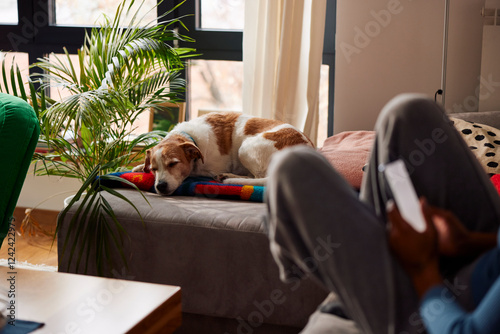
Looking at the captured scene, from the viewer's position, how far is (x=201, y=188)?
7.21 ft

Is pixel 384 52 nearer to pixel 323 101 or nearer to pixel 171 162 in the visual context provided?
pixel 323 101

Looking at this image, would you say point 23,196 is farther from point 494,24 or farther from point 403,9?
point 494,24

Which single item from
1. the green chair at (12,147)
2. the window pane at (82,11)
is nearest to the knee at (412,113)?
the green chair at (12,147)

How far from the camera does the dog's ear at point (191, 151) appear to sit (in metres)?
2.29

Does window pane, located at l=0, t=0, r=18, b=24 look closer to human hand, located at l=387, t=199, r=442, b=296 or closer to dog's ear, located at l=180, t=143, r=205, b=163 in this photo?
dog's ear, located at l=180, t=143, r=205, b=163

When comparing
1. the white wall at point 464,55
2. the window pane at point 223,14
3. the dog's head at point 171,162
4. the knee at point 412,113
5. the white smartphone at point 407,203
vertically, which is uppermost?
the window pane at point 223,14

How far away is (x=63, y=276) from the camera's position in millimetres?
1350

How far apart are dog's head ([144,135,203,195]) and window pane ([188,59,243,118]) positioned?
3.61ft

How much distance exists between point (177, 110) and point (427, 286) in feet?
8.82

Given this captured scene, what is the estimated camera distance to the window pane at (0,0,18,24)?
146 inches

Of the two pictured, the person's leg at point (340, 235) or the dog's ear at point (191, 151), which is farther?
the dog's ear at point (191, 151)

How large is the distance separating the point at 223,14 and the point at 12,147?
6.74ft

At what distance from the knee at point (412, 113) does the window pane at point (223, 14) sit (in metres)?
2.38

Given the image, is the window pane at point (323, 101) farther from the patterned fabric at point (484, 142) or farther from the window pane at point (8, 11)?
the window pane at point (8, 11)
